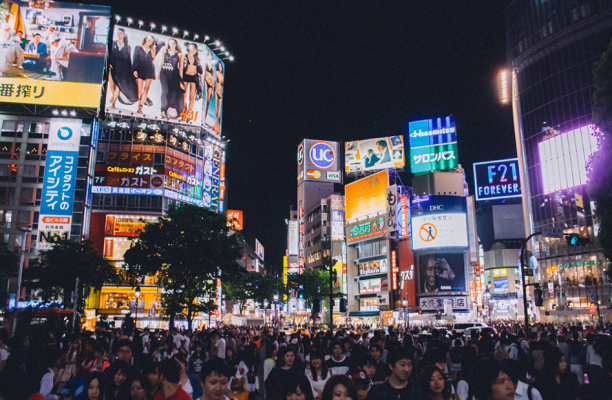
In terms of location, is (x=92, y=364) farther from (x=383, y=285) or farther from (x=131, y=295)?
(x=383, y=285)

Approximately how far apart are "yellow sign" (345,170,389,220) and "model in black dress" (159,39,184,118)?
3500 cm

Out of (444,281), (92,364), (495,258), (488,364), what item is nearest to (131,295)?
(444,281)

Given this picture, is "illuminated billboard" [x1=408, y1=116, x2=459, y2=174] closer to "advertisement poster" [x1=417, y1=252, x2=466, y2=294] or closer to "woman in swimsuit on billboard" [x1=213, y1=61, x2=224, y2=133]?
"advertisement poster" [x1=417, y1=252, x2=466, y2=294]

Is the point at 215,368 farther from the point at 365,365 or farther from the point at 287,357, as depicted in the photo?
the point at 365,365

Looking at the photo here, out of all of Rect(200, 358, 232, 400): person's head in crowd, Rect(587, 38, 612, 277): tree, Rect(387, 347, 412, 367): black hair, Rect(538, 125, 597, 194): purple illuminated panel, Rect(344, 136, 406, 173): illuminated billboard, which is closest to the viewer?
Rect(200, 358, 232, 400): person's head in crowd

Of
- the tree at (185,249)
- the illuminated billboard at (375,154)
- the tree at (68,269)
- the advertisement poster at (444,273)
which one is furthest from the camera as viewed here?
the illuminated billboard at (375,154)

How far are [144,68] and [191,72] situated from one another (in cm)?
615

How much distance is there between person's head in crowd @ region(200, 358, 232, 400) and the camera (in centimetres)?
518

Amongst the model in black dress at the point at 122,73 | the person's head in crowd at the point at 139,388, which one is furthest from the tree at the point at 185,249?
the model in black dress at the point at 122,73

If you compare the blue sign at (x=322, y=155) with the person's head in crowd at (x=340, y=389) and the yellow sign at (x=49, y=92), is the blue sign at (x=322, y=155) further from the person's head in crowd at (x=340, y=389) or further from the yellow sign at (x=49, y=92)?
the person's head in crowd at (x=340, y=389)

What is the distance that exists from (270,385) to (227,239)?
87.0ft

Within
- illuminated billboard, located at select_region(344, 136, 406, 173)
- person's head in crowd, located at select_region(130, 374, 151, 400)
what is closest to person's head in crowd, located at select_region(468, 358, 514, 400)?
person's head in crowd, located at select_region(130, 374, 151, 400)

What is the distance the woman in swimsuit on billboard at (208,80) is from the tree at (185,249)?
123ft

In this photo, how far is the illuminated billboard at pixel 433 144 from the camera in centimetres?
7900
